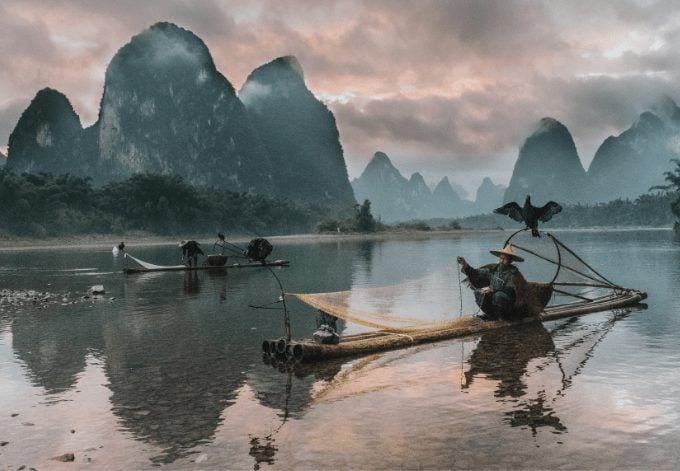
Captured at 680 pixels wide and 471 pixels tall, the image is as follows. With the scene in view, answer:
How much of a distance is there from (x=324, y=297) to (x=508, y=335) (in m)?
4.92

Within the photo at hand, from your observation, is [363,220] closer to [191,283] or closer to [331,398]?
[191,283]

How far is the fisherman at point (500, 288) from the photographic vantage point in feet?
51.9

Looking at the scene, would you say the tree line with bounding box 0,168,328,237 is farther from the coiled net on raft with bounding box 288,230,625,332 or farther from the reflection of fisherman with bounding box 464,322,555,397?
the reflection of fisherman with bounding box 464,322,555,397

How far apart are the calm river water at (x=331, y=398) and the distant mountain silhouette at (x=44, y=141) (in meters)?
160

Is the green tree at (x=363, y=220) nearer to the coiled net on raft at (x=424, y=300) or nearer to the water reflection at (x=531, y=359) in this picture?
the coiled net on raft at (x=424, y=300)

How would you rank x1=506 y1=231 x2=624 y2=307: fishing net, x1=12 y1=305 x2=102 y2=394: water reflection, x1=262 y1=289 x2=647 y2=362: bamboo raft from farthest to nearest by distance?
1. x1=506 y1=231 x2=624 y2=307: fishing net
2. x1=262 y1=289 x2=647 y2=362: bamboo raft
3. x1=12 y1=305 x2=102 y2=394: water reflection

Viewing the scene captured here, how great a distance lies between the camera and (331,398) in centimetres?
996

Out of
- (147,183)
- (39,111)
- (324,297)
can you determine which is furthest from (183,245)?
(39,111)

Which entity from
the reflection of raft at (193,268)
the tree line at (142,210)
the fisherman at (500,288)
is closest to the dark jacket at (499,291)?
the fisherman at (500,288)

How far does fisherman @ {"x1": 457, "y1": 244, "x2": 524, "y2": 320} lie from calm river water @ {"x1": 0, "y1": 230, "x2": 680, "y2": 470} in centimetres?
78

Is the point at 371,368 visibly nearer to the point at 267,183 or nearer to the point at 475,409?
the point at 475,409

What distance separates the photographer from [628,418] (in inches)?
340

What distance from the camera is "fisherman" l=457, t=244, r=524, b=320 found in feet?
51.9

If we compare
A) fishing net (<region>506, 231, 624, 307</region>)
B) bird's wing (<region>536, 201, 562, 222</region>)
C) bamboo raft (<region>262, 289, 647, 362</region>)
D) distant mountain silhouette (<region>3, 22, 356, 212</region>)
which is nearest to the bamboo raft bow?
bamboo raft (<region>262, 289, 647, 362</region>)
